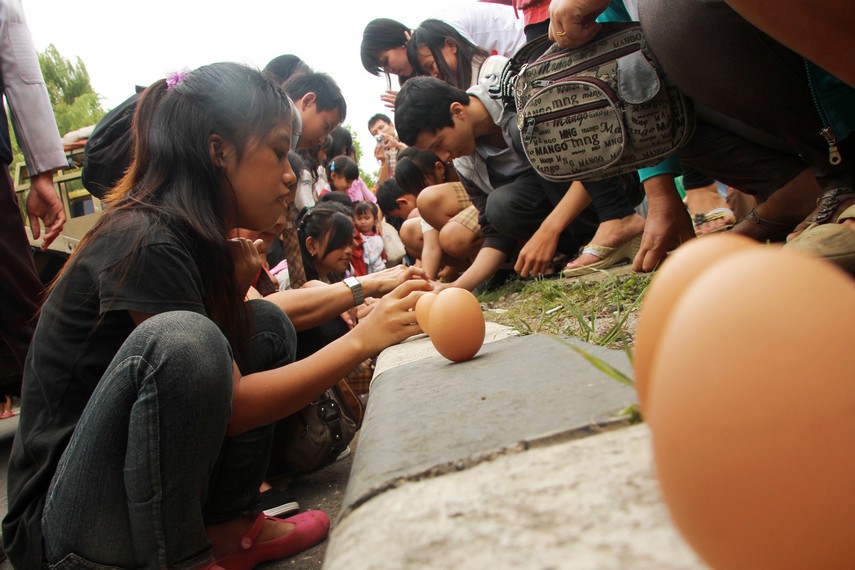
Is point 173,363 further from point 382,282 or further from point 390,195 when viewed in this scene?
point 390,195

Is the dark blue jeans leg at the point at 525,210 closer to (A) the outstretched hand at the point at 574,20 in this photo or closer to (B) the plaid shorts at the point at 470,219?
(B) the plaid shorts at the point at 470,219

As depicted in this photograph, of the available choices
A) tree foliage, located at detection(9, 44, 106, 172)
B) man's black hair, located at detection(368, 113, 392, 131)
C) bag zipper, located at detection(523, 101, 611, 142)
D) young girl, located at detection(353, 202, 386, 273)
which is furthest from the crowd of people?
tree foliage, located at detection(9, 44, 106, 172)

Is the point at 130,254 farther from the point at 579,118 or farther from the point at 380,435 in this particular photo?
the point at 579,118

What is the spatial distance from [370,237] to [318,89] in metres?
3.88

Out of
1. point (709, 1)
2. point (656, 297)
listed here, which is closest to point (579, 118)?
point (709, 1)

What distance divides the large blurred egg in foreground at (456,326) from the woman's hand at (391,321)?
0.30m

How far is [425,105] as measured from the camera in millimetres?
3707

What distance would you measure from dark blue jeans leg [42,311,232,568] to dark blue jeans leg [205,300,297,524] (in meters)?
0.36

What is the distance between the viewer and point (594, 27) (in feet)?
7.89

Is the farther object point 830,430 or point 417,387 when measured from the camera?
point 417,387

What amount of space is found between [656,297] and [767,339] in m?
0.21

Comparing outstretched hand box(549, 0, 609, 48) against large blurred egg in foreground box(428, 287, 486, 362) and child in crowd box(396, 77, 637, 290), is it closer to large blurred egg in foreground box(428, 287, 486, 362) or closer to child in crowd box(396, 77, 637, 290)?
child in crowd box(396, 77, 637, 290)

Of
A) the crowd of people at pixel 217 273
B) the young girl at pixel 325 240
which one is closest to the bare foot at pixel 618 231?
the crowd of people at pixel 217 273

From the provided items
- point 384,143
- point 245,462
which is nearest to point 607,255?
point 245,462
